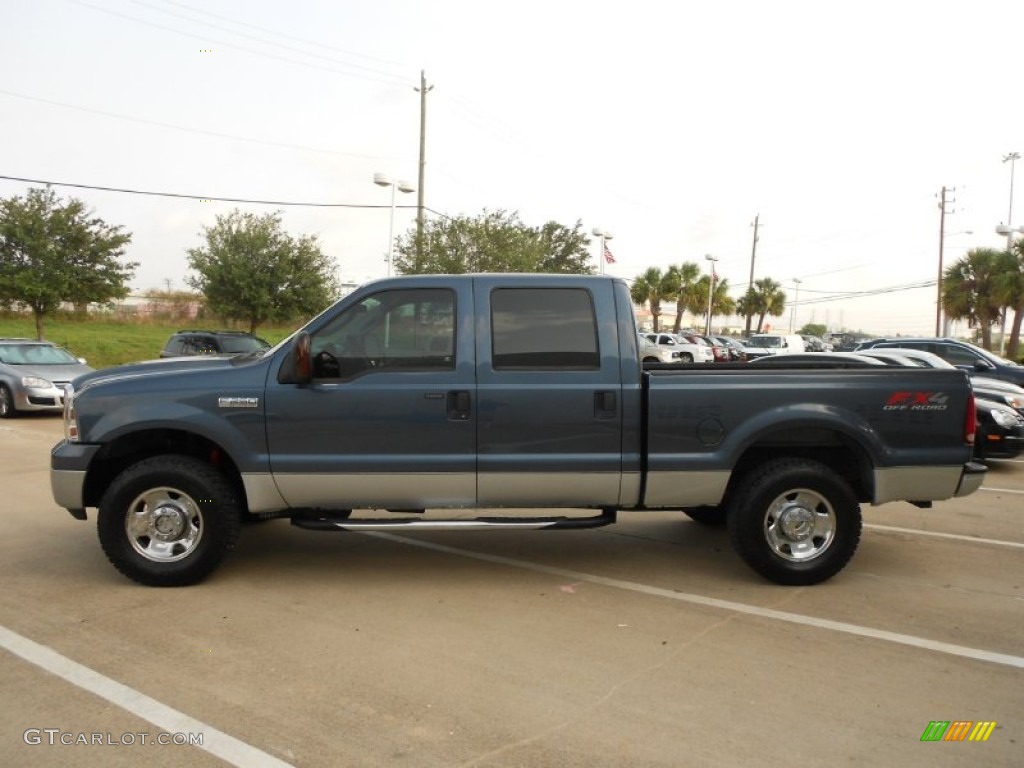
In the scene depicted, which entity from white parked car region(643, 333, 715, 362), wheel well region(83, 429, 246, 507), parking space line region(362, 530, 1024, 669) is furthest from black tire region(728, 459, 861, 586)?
white parked car region(643, 333, 715, 362)

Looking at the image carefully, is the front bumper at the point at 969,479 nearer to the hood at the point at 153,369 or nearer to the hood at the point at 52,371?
the hood at the point at 153,369

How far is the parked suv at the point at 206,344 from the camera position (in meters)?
16.1

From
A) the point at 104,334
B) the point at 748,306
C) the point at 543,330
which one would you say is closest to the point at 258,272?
the point at 104,334

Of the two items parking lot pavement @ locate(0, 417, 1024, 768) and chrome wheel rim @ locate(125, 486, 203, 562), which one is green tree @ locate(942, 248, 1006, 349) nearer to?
parking lot pavement @ locate(0, 417, 1024, 768)

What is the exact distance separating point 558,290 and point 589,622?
2135 millimetres

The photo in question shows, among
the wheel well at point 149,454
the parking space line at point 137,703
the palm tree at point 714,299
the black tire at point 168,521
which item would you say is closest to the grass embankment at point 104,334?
the wheel well at point 149,454

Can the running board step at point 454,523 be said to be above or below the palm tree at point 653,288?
below

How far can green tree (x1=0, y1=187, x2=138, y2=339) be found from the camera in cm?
2281

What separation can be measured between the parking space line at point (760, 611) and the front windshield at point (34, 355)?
1253cm

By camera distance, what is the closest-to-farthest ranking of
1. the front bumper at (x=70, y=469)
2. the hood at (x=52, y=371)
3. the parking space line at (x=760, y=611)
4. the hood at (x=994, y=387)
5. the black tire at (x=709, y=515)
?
the parking space line at (x=760, y=611), the front bumper at (x=70, y=469), the black tire at (x=709, y=515), the hood at (x=994, y=387), the hood at (x=52, y=371)

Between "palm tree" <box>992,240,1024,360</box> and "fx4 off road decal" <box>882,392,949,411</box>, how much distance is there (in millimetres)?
35102

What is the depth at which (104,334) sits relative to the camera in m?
37.1

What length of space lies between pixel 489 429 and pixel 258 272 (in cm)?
2148

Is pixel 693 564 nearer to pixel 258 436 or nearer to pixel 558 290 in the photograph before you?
pixel 558 290
